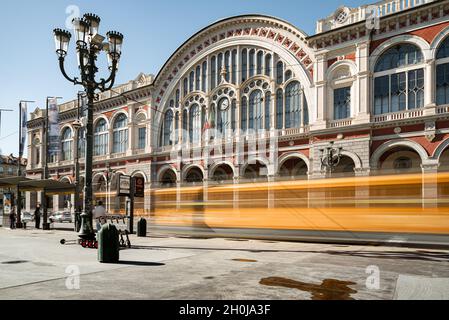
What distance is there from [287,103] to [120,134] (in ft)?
65.4

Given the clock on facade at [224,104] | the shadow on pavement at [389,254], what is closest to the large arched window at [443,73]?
the shadow on pavement at [389,254]

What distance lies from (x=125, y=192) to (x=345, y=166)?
48.8 feet

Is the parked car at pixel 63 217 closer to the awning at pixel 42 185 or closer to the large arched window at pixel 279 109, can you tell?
the awning at pixel 42 185

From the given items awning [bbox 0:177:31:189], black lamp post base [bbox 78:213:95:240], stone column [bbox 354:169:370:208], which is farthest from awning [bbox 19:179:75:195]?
stone column [bbox 354:169:370:208]

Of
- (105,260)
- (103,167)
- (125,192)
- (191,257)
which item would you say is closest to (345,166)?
(125,192)

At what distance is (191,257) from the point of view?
11453 millimetres

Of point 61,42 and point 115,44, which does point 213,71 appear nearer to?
point 115,44

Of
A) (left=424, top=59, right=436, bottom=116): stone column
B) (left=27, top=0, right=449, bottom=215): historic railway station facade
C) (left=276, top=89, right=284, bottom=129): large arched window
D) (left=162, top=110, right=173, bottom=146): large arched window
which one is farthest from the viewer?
(left=162, top=110, right=173, bottom=146): large arched window

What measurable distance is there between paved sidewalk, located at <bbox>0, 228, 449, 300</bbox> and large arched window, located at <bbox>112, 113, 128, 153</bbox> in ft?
91.4

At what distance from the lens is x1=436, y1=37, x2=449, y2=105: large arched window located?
72.5 feet

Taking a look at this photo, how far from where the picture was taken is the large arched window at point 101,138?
140 feet

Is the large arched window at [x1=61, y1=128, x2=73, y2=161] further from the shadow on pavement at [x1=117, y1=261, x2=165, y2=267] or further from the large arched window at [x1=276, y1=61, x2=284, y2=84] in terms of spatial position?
the shadow on pavement at [x1=117, y1=261, x2=165, y2=267]
